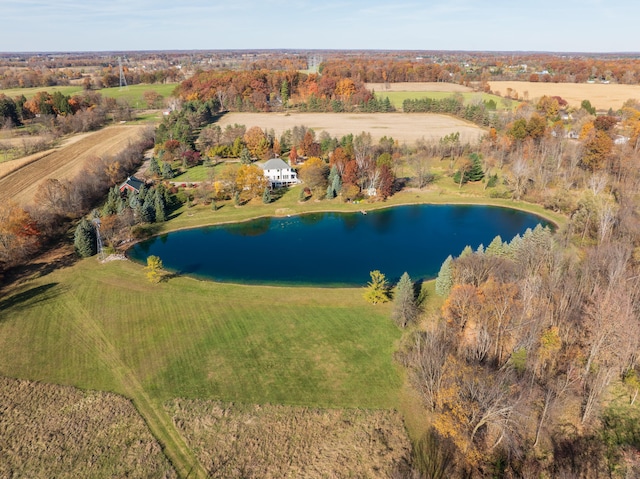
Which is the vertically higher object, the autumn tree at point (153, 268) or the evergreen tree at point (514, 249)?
the evergreen tree at point (514, 249)

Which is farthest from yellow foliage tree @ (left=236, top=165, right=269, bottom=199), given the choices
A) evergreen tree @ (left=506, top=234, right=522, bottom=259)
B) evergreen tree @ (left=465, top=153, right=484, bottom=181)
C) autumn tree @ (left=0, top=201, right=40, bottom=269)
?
evergreen tree @ (left=506, top=234, right=522, bottom=259)

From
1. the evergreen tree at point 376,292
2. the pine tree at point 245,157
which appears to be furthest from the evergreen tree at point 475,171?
the evergreen tree at point 376,292

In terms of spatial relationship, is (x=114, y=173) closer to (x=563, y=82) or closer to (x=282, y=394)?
(x=282, y=394)

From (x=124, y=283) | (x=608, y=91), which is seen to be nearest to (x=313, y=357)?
(x=124, y=283)

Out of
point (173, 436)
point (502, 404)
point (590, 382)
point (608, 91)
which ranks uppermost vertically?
point (608, 91)

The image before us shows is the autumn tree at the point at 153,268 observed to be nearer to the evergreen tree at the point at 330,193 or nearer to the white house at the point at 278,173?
the evergreen tree at the point at 330,193

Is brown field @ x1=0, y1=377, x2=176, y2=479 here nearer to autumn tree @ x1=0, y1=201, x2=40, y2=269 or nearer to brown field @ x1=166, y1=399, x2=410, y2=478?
brown field @ x1=166, y1=399, x2=410, y2=478
